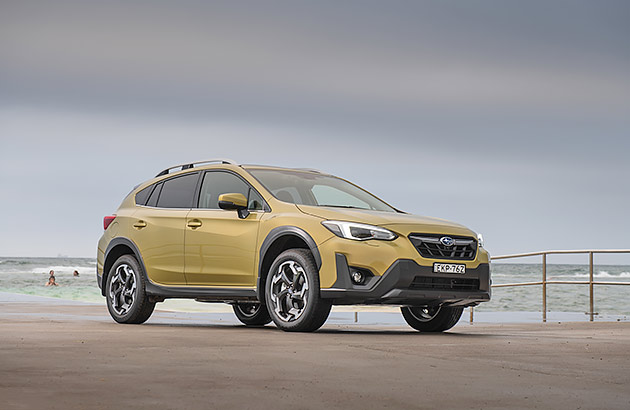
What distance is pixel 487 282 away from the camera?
A: 9.83 m

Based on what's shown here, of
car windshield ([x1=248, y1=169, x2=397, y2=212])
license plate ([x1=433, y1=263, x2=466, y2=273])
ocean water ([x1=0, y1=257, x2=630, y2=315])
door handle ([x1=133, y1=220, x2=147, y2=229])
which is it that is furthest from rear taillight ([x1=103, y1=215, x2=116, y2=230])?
ocean water ([x1=0, y1=257, x2=630, y2=315])

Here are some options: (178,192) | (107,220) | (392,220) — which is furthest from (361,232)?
(107,220)

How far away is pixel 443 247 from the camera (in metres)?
9.49

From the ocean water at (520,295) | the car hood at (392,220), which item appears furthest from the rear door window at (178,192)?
the ocean water at (520,295)

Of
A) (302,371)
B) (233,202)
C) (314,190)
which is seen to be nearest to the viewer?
(302,371)

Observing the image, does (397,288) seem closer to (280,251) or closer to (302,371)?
(280,251)

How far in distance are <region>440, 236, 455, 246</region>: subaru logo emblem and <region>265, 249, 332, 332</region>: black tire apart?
130 centimetres

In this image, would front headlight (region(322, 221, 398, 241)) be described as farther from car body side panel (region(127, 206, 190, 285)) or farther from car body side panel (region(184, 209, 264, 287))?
car body side panel (region(127, 206, 190, 285))

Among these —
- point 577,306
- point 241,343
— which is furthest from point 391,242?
point 577,306

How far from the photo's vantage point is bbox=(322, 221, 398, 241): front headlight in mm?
9094

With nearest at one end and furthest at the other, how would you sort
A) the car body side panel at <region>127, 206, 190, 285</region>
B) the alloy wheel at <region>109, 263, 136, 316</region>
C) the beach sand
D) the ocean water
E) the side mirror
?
the beach sand, the side mirror, the car body side panel at <region>127, 206, 190, 285</region>, the alloy wheel at <region>109, 263, 136, 316</region>, the ocean water

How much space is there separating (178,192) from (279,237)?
2028 millimetres

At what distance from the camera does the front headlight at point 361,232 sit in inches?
358

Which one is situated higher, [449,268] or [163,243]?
[163,243]
